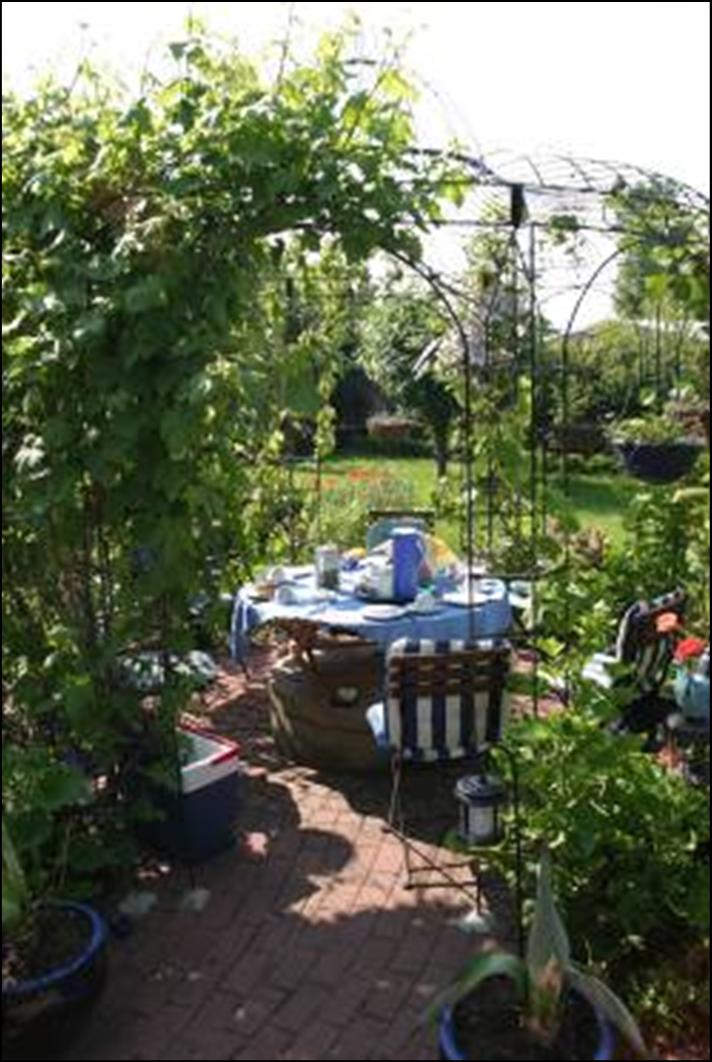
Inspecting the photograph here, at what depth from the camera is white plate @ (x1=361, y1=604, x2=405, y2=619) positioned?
18.1 feet

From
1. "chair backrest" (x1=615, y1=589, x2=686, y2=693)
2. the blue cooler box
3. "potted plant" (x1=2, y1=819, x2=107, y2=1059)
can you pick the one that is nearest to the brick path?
the blue cooler box

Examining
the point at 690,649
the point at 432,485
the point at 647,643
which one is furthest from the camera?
the point at 432,485

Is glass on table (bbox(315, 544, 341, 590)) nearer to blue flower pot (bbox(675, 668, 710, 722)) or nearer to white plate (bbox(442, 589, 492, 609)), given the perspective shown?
white plate (bbox(442, 589, 492, 609))

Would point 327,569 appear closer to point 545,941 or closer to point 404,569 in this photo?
point 404,569

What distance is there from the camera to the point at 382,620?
5492 millimetres

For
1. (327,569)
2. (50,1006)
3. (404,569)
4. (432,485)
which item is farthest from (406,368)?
(50,1006)

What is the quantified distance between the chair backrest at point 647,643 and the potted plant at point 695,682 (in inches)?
38.1

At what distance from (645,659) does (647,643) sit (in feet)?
0.24

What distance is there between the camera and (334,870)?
4676 millimetres

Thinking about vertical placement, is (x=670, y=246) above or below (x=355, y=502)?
above

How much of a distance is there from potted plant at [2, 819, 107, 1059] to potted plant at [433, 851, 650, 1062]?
1.10 meters

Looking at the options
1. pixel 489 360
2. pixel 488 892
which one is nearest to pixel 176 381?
pixel 488 892

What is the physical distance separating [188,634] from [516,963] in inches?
75.2

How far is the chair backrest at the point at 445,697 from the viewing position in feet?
15.0
